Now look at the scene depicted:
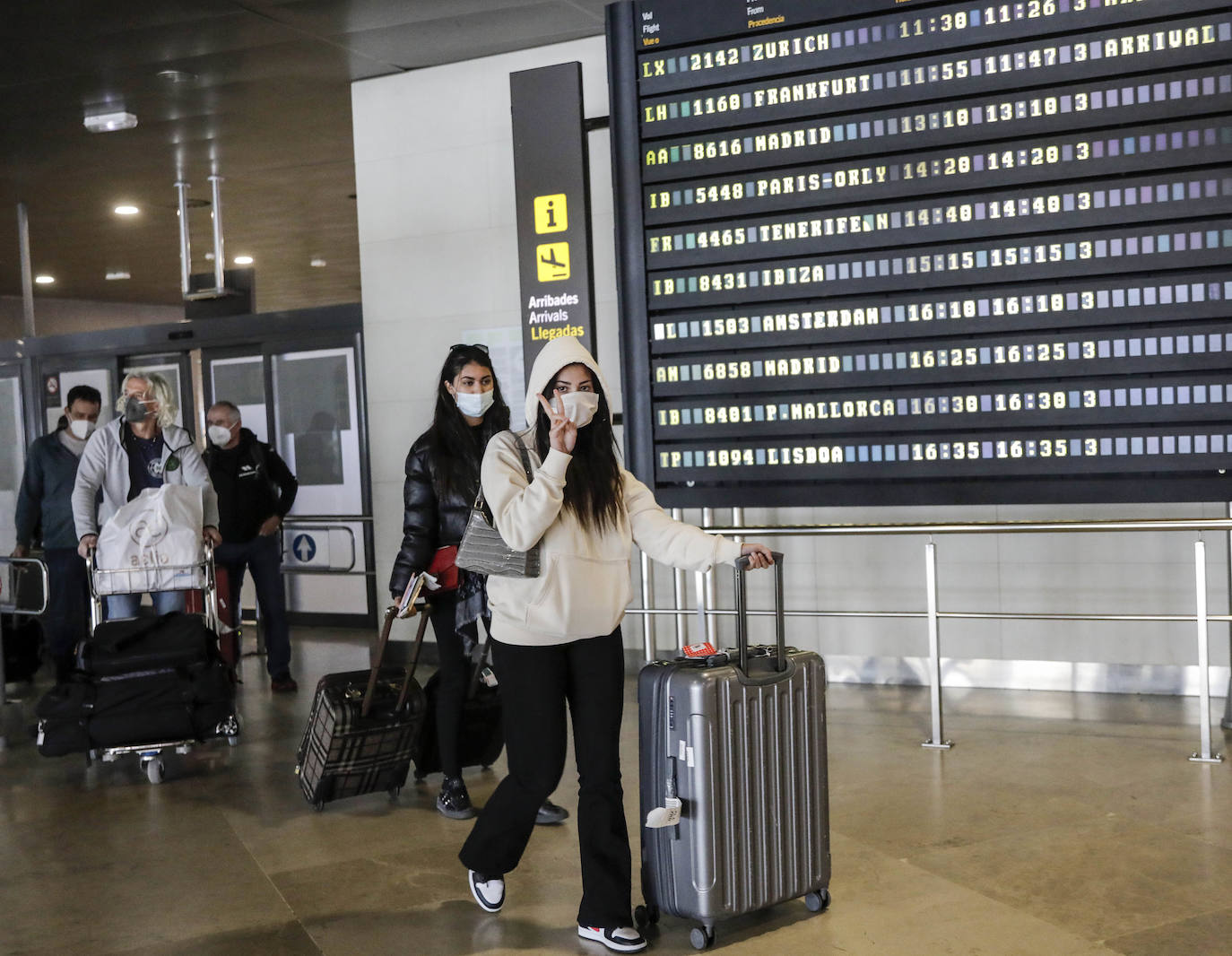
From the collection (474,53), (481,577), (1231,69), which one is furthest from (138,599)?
(1231,69)

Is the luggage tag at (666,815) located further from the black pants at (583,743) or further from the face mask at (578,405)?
the face mask at (578,405)

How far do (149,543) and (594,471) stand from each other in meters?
3.38

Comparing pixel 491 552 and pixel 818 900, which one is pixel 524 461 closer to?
pixel 491 552

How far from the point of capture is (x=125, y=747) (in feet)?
18.9

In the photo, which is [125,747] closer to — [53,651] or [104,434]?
[104,434]

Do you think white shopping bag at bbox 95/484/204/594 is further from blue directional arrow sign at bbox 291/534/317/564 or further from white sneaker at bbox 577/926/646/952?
blue directional arrow sign at bbox 291/534/317/564

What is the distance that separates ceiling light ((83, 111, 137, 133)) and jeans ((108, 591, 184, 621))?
12.4 ft

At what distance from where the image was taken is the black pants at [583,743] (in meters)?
3.52

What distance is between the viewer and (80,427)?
312 inches

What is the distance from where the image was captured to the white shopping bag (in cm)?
606

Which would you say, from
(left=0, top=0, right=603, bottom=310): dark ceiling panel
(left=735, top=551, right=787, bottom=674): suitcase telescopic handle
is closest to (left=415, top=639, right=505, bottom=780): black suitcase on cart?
(left=735, top=551, right=787, bottom=674): suitcase telescopic handle

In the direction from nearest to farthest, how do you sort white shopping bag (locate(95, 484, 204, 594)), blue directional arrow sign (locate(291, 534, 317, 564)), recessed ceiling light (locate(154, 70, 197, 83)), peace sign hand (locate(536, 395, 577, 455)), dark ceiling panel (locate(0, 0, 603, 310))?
peace sign hand (locate(536, 395, 577, 455)) < white shopping bag (locate(95, 484, 204, 594)) < dark ceiling panel (locate(0, 0, 603, 310)) < recessed ceiling light (locate(154, 70, 197, 83)) < blue directional arrow sign (locate(291, 534, 317, 564))

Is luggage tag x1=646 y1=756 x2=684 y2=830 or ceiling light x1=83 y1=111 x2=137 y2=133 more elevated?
ceiling light x1=83 y1=111 x2=137 y2=133

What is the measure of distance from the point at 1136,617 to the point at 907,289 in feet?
5.92
